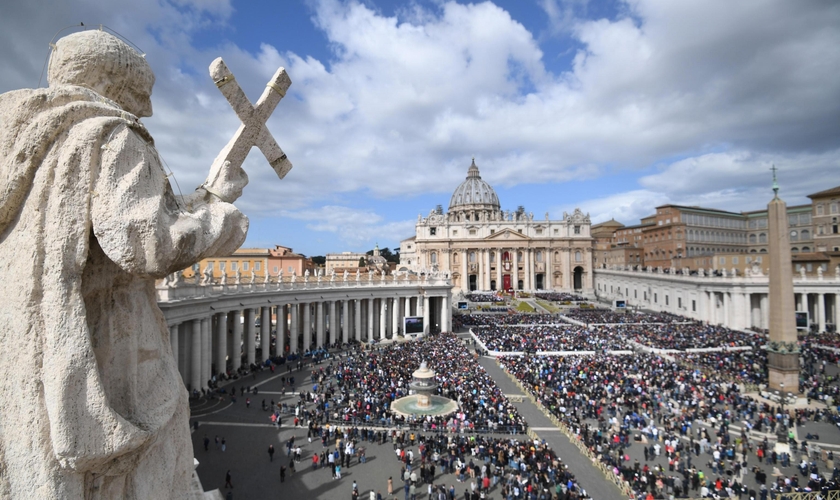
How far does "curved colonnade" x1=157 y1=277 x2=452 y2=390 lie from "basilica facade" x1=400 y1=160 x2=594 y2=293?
50143 millimetres

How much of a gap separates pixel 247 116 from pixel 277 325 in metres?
35.8

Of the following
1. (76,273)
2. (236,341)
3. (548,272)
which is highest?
(76,273)

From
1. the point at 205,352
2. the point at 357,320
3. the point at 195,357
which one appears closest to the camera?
the point at 195,357

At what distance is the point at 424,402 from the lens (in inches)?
870

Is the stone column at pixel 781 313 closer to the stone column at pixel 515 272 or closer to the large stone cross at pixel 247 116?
the large stone cross at pixel 247 116

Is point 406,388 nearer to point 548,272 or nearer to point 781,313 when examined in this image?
point 781,313


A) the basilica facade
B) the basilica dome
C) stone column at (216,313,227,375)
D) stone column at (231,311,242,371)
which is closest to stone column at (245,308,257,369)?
stone column at (231,311,242,371)

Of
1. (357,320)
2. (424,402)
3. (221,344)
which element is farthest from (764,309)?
(221,344)

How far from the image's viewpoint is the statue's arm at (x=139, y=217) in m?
2.53

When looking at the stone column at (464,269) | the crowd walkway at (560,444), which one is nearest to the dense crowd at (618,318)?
the crowd walkway at (560,444)

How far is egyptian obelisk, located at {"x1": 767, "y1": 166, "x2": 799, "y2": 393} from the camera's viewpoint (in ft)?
79.9

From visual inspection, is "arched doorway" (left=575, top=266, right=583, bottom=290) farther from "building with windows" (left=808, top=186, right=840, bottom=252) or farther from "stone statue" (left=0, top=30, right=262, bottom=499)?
"stone statue" (left=0, top=30, right=262, bottom=499)

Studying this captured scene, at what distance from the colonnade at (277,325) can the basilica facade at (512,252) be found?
49.9m

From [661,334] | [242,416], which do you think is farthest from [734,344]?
[242,416]
